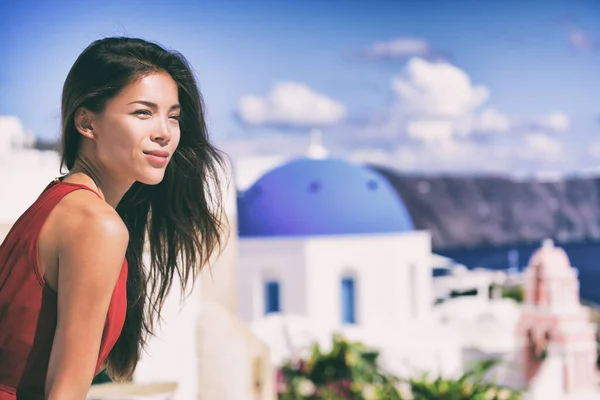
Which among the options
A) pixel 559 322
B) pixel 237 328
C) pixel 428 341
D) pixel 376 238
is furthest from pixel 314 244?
pixel 237 328

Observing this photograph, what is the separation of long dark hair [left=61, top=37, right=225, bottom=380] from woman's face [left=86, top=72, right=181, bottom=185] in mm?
14

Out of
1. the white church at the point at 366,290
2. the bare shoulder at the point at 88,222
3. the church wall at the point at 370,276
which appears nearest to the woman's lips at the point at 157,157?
the bare shoulder at the point at 88,222

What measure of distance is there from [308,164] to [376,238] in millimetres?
1936

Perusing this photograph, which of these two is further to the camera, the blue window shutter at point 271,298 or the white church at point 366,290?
the blue window shutter at point 271,298

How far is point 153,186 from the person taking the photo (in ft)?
4.24

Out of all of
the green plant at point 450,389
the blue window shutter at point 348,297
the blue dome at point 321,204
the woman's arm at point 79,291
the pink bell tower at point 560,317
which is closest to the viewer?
the woman's arm at point 79,291

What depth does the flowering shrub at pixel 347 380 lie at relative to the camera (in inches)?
365

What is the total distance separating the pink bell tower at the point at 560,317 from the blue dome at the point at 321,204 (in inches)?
111

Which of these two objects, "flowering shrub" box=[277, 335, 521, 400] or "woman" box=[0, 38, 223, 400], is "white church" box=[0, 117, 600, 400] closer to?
"flowering shrub" box=[277, 335, 521, 400]

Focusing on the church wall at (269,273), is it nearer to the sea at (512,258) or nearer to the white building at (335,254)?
the white building at (335,254)

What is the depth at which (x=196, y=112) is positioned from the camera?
4.11ft

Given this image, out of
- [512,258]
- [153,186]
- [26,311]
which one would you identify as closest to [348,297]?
[153,186]

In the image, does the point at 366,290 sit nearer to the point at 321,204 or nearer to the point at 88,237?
the point at 321,204

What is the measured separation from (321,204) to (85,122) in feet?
48.3
